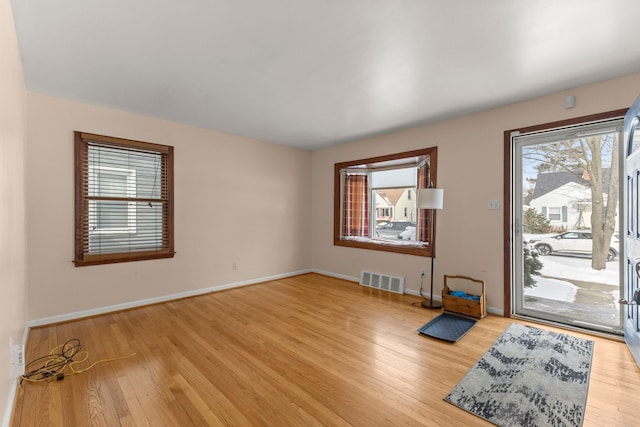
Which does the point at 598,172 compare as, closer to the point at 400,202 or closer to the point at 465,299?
the point at 465,299

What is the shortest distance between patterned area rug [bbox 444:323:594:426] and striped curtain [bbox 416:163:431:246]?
181 cm

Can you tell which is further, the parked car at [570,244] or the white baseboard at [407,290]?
the white baseboard at [407,290]

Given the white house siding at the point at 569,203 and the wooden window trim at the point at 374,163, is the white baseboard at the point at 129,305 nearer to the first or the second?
the wooden window trim at the point at 374,163

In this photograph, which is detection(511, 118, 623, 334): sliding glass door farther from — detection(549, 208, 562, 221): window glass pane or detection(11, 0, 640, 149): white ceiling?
detection(11, 0, 640, 149): white ceiling

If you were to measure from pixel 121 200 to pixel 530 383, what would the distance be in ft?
15.1

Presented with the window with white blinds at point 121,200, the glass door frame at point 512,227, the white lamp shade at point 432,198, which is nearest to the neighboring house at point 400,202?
the white lamp shade at point 432,198

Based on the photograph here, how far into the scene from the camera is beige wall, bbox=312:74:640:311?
2871 mm

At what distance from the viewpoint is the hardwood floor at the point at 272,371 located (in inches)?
68.8

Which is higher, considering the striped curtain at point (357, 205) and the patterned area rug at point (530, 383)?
the striped curtain at point (357, 205)

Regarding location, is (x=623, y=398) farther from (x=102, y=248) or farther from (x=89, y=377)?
(x=102, y=248)

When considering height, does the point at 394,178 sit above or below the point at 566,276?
above

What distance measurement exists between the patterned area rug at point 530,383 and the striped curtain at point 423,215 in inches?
71.3

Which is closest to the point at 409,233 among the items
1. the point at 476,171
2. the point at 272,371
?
the point at 476,171

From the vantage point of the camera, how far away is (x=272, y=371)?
2229mm
